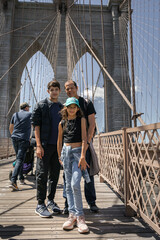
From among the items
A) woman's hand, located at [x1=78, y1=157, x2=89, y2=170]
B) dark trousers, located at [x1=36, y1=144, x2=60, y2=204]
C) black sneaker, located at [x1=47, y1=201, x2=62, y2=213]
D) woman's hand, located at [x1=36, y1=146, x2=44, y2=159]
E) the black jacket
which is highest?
the black jacket

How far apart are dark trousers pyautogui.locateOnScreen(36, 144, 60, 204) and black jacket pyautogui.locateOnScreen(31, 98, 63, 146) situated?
80mm

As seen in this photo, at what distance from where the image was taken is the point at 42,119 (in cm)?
143

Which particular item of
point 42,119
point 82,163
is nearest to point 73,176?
point 82,163

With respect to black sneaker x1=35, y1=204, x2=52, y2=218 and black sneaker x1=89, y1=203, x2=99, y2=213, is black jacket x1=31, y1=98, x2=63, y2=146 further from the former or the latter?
black sneaker x1=89, y1=203, x2=99, y2=213

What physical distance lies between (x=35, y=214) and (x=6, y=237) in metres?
0.37

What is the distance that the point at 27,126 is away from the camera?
223 centimetres

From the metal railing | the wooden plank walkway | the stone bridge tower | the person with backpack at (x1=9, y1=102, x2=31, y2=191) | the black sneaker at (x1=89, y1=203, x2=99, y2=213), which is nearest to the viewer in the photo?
Result: the metal railing

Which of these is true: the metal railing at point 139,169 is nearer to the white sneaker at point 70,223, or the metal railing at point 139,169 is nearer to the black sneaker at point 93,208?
the black sneaker at point 93,208

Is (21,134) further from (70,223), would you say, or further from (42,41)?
(42,41)

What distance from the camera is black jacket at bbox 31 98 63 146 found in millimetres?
1417

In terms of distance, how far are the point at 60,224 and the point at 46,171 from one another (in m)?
0.35

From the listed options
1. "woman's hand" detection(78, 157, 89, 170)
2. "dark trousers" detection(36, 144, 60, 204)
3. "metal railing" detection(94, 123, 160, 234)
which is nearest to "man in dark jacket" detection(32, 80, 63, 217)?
"dark trousers" detection(36, 144, 60, 204)

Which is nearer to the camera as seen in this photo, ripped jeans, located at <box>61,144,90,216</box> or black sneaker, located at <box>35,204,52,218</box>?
ripped jeans, located at <box>61,144,90,216</box>

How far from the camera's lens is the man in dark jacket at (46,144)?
1.40m
